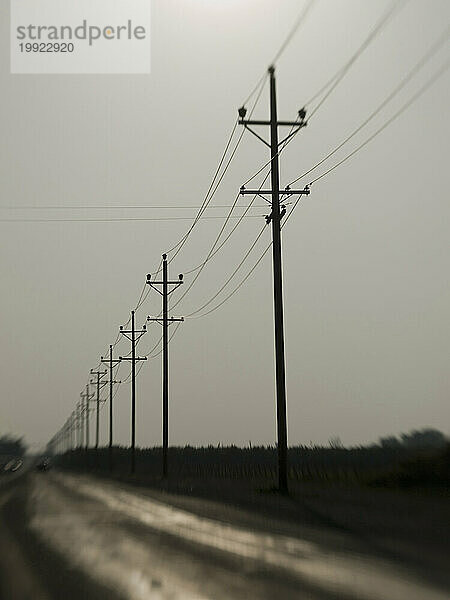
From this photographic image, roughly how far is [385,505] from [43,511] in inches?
409

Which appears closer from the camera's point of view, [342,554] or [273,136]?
[342,554]

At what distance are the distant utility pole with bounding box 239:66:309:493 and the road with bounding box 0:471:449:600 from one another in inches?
324

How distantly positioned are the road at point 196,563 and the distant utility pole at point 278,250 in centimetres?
823

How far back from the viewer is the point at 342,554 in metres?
15.8

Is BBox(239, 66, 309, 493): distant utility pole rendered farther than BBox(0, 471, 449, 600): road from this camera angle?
Yes

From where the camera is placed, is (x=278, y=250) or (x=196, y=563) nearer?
(x=196, y=563)

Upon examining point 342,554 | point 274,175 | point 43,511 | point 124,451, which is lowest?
point 124,451

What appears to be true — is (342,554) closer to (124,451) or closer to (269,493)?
(269,493)

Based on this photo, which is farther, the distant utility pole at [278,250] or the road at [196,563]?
the distant utility pole at [278,250]

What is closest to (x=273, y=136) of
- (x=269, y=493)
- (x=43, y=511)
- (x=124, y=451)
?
(x=269, y=493)

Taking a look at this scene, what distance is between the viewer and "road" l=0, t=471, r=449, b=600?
40.3 ft

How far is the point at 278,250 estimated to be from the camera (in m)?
35.3

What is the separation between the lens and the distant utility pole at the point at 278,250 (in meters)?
33.7

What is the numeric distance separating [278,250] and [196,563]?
20.9 m
